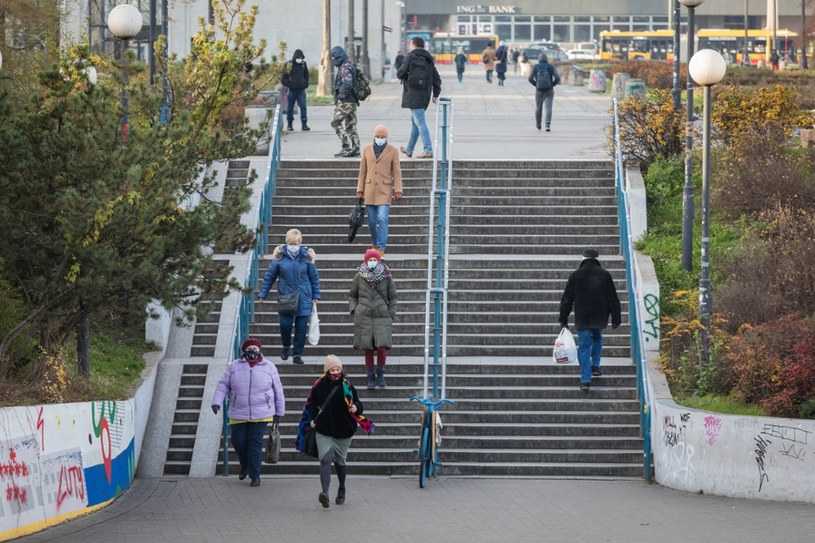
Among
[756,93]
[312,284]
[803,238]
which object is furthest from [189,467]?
[756,93]

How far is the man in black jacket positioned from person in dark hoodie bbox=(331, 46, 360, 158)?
778 centimetres

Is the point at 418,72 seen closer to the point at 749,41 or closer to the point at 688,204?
the point at 688,204

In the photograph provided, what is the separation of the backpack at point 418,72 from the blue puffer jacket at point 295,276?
698 centimetres

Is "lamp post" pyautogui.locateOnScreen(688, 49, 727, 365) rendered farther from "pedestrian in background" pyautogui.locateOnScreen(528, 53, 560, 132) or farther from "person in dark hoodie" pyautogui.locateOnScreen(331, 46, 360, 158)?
"pedestrian in background" pyautogui.locateOnScreen(528, 53, 560, 132)

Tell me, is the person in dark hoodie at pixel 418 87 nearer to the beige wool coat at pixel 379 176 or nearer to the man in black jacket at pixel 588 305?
the beige wool coat at pixel 379 176

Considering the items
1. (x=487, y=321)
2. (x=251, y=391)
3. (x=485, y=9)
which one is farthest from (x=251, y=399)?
(x=485, y=9)

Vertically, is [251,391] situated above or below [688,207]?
below

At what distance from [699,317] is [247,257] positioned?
604 cm

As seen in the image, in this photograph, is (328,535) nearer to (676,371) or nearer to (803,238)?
(676,371)

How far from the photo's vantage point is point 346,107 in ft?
76.2

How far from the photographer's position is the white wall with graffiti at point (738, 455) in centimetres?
1345

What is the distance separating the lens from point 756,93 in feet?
75.3

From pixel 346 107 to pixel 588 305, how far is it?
332 inches

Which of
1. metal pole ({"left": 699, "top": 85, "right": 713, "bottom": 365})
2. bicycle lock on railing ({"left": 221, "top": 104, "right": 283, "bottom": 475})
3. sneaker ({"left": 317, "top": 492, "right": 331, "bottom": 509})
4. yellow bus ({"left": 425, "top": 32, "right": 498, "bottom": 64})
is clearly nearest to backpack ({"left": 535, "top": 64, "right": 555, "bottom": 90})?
bicycle lock on railing ({"left": 221, "top": 104, "right": 283, "bottom": 475})
